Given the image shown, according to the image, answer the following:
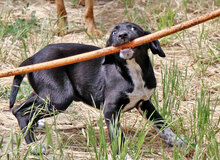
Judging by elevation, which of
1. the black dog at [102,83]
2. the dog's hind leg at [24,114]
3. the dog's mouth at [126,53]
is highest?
the dog's mouth at [126,53]

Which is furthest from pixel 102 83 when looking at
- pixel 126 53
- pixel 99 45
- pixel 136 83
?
pixel 99 45

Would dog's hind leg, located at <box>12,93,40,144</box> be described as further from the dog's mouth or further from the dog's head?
the dog's mouth

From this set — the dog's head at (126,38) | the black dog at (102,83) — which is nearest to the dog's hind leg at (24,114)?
the black dog at (102,83)

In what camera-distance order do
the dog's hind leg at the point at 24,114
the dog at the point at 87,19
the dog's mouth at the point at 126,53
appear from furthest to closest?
1. the dog at the point at 87,19
2. the dog's hind leg at the point at 24,114
3. the dog's mouth at the point at 126,53

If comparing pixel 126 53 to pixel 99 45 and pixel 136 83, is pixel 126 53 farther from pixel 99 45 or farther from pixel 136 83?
pixel 99 45

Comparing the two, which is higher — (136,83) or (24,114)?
(136,83)

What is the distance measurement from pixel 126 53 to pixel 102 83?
0.56 metres

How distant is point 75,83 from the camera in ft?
13.5

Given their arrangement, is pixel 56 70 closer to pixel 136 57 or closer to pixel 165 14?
pixel 136 57

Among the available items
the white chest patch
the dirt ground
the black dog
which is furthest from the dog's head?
the dirt ground

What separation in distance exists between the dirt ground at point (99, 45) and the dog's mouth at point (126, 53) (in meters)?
0.52

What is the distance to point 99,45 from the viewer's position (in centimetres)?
609

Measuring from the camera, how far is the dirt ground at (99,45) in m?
4.11

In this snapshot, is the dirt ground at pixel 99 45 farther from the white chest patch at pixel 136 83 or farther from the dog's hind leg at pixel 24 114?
the white chest patch at pixel 136 83
